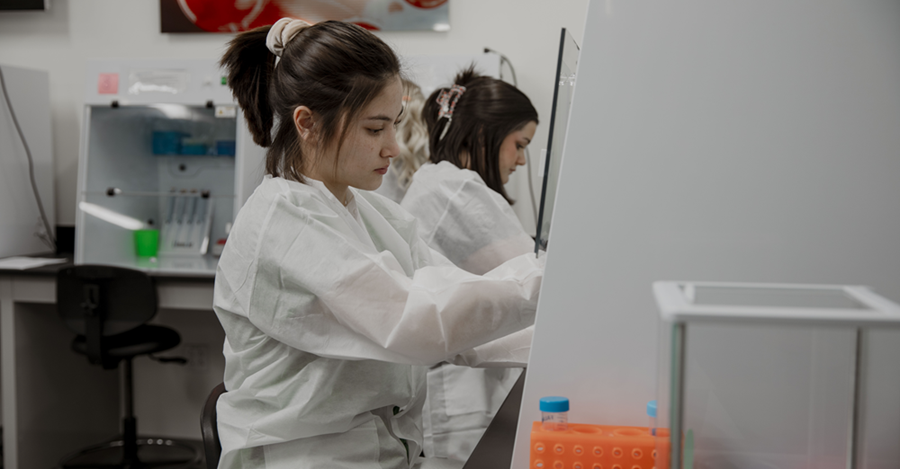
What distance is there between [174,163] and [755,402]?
2874mm

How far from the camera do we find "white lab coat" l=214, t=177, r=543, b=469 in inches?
30.0

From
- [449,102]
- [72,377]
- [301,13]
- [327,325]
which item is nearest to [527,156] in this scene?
[449,102]

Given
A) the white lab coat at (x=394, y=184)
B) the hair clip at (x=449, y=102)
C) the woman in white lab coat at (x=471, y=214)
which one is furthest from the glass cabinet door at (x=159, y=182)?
the woman in white lab coat at (x=471, y=214)

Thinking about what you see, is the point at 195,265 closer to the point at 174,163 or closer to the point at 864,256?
the point at 174,163

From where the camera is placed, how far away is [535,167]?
266 cm

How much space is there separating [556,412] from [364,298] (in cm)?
26

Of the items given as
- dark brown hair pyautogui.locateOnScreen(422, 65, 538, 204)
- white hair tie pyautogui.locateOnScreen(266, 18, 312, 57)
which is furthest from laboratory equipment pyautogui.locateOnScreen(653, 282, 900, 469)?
dark brown hair pyautogui.locateOnScreen(422, 65, 538, 204)

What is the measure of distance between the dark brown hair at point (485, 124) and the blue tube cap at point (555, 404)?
104 centimetres

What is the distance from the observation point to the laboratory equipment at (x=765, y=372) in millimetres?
362

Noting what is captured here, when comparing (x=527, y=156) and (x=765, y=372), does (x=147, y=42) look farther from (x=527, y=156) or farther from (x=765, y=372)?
(x=765, y=372)

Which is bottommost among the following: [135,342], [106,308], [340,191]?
[135,342]

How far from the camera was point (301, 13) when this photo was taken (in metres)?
2.72

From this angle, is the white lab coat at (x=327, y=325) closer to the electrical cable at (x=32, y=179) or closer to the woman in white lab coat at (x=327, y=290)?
the woman in white lab coat at (x=327, y=290)

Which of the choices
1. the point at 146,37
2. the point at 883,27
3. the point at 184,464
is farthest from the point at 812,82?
the point at 146,37
